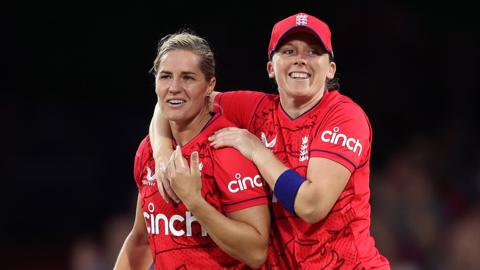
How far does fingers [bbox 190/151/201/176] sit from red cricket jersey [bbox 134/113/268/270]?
168 mm

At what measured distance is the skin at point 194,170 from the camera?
3066mm

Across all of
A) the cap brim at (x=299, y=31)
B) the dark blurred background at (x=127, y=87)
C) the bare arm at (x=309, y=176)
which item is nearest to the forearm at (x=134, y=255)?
the bare arm at (x=309, y=176)

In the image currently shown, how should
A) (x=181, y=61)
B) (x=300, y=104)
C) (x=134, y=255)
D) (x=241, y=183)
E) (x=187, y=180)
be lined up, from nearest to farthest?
(x=187, y=180) → (x=241, y=183) → (x=181, y=61) → (x=300, y=104) → (x=134, y=255)

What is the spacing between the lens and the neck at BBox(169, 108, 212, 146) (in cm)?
339

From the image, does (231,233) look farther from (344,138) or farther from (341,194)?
(344,138)

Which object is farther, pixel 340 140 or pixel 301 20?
pixel 301 20

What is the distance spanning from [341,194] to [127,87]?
5.33 m

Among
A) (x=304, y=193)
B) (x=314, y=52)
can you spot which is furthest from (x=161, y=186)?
(x=314, y=52)

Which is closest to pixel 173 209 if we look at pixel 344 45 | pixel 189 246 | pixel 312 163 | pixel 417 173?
pixel 189 246

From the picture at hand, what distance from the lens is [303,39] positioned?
11.1 ft

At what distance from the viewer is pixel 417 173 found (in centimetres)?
661

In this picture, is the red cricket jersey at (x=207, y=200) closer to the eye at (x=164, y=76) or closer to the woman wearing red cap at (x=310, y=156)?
the woman wearing red cap at (x=310, y=156)

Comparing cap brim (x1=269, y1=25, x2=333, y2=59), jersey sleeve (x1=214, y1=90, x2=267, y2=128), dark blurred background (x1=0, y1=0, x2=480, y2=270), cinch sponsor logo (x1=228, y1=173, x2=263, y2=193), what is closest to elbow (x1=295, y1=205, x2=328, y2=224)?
cinch sponsor logo (x1=228, y1=173, x2=263, y2=193)

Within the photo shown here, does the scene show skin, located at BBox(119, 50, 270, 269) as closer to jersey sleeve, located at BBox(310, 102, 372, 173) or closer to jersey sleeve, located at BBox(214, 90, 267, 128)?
jersey sleeve, located at BBox(214, 90, 267, 128)
